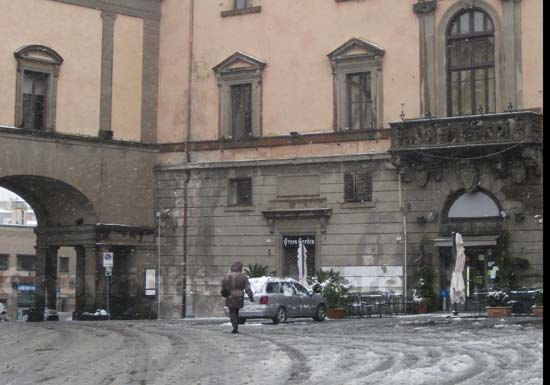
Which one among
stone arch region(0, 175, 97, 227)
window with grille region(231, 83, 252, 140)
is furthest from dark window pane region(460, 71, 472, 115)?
stone arch region(0, 175, 97, 227)

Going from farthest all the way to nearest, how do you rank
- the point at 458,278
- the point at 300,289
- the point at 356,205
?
1. the point at 356,205
2. the point at 300,289
3. the point at 458,278

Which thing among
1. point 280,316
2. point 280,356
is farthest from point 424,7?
point 280,356

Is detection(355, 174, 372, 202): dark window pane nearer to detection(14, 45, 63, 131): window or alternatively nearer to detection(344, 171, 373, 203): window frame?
detection(344, 171, 373, 203): window frame

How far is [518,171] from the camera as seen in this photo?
112ft

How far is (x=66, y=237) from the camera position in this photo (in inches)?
1596

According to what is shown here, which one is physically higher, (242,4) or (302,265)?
(242,4)

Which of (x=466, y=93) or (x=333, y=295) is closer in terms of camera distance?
(x=333, y=295)

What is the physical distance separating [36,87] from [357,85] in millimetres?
11901

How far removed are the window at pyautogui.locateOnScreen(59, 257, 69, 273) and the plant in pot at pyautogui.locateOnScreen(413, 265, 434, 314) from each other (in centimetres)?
4661

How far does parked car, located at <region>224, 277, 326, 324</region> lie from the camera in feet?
100.0

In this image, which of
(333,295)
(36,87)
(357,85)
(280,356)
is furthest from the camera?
(36,87)

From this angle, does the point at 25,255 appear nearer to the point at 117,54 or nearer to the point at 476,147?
the point at 117,54

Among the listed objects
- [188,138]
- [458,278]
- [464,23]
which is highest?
[464,23]

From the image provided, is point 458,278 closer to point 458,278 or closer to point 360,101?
point 458,278
